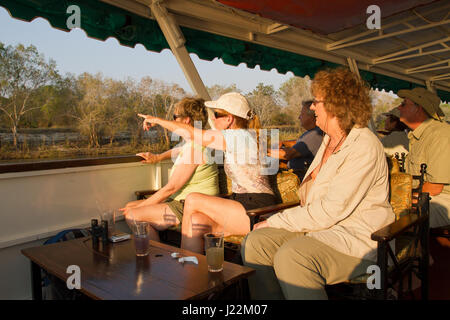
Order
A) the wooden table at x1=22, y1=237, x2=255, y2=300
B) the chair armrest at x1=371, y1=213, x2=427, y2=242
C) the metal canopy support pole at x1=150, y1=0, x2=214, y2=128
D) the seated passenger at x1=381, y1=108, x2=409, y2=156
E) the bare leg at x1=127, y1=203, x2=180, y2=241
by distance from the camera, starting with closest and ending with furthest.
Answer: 1. the wooden table at x1=22, y1=237, x2=255, y2=300
2. the chair armrest at x1=371, y1=213, x2=427, y2=242
3. the bare leg at x1=127, y1=203, x2=180, y2=241
4. the metal canopy support pole at x1=150, y1=0, x2=214, y2=128
5. the seated passenger at x1=381, y1=108, x2=409, y2=156

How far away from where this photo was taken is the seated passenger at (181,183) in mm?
2677

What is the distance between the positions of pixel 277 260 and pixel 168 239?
1418mm

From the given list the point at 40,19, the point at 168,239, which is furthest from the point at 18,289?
the point at 40,19

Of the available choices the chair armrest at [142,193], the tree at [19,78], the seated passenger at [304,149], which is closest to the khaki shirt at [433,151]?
the seated passenger at [304,149]

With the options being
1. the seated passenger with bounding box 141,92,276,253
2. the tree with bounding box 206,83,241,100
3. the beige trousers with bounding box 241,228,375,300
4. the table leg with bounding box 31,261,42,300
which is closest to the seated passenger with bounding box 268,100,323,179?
the seated passenger with bounding box 141,92,276,253

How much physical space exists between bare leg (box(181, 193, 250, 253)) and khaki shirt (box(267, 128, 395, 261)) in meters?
0.56

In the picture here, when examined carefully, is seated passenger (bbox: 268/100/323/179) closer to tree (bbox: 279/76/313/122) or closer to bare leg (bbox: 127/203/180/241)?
bare leg (bbox: 127/203/180/241)

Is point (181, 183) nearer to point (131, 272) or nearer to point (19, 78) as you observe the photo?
→ point (131, 272)

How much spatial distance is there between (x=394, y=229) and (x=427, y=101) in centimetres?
153

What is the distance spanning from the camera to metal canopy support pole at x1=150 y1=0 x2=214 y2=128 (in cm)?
298

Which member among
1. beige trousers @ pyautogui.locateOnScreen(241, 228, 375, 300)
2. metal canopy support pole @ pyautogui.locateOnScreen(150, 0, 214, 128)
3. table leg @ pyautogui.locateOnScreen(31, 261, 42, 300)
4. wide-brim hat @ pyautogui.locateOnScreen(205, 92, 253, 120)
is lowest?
table leg @ pyautogui.locateOnScreen(31, 261, 42, 300)

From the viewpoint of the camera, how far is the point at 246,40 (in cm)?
383

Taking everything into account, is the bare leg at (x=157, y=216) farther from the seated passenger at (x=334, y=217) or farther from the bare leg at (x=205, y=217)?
the seated passenger at (x=334, y=217)
